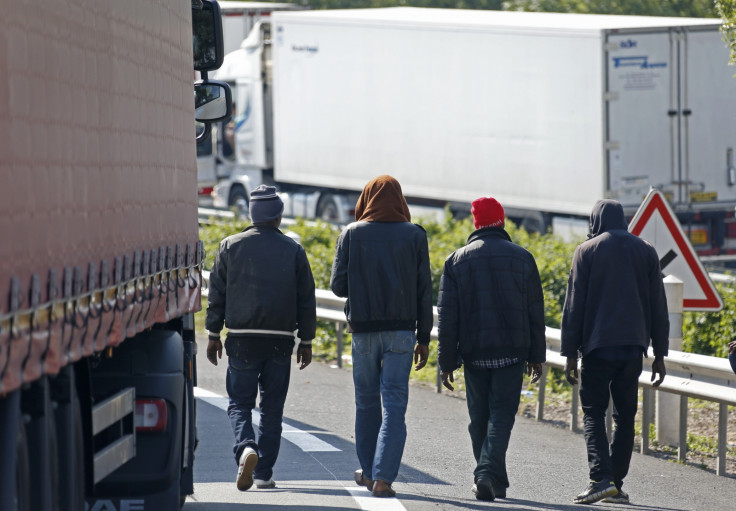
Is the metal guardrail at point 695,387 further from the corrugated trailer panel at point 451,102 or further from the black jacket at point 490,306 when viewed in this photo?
the corrugated trailer panel at point 451,102

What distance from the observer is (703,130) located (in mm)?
20875

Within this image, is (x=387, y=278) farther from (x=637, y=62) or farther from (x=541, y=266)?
(x=637, y=62)

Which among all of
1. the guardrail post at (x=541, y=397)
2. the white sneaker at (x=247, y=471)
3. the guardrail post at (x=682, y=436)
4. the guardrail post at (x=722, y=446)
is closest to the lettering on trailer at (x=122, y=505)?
the white sneaker at (x=247, y=471)

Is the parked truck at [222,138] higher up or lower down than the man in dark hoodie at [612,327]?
higher up

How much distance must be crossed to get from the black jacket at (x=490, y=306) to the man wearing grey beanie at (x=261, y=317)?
0.75 meters

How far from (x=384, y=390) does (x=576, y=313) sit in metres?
1.11

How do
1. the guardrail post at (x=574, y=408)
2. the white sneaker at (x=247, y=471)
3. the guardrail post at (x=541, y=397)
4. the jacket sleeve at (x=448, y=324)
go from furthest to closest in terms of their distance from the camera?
the guardrail post at (x=541, y=397)
the guardrail post at (x=574, y=408)
the jacket sleeve at (x=448, y=324)
the white sneaker at (x=247, y=471)

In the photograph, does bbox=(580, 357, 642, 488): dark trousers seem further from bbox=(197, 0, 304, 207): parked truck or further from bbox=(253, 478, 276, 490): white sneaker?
bbox=(197, 0, 304, 207): parked truck

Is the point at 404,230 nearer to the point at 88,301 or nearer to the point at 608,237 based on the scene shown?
the point at 608,237

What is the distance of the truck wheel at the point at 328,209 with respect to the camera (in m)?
27.5

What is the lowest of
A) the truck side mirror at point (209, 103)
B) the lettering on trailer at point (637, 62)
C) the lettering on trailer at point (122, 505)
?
the lettering on trailer at point (122, 505)

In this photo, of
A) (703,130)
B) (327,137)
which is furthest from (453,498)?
(327,137)

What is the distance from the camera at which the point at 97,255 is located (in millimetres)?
4984

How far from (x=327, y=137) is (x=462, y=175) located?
14.1 feet
